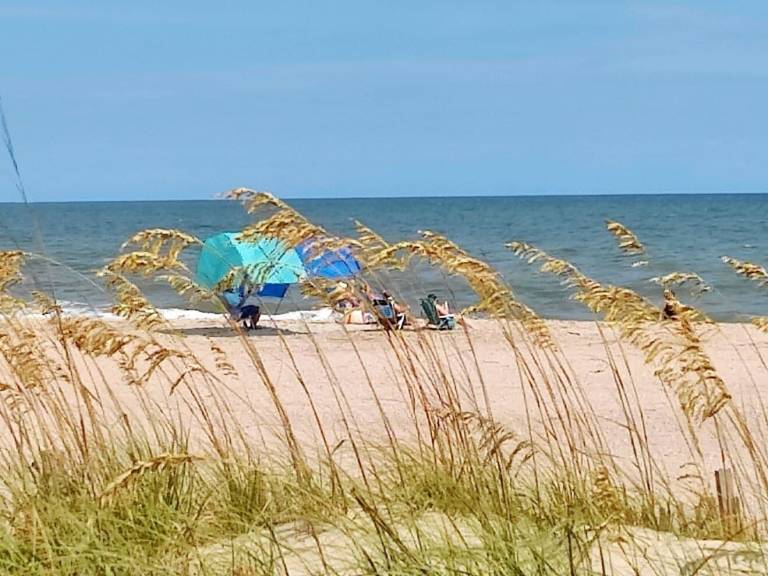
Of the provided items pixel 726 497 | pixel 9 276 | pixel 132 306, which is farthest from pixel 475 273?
pixel 9 276

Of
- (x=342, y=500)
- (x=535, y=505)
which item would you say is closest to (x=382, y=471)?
(x=342, y=500)

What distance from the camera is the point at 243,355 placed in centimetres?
1414

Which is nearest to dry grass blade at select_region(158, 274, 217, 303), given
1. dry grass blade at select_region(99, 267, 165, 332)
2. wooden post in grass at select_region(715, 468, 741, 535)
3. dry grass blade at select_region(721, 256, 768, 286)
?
dry grass blade at select_region(99, 267, 165, 332)

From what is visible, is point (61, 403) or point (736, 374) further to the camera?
point (736, 374)

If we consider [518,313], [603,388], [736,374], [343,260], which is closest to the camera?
[343,260]

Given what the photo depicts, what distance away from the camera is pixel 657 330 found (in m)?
3.41

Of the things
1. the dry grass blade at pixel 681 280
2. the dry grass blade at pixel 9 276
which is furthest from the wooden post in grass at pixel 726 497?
the dry grass blade at pixel 9 276

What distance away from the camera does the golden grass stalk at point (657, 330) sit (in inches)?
120

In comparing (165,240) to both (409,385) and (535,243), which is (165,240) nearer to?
(409,385)

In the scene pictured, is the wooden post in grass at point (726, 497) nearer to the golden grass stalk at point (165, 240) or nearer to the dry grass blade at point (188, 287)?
the dry grass blade at point (188, 287)

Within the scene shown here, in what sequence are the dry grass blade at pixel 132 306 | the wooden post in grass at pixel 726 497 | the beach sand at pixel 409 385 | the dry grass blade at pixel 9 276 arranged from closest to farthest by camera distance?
the dry grass blade at pixel 132 306, the dry grass blade at pixel 9 276, the wooden post in grass at pixel 726 497, the beach sand at pixel 409 385

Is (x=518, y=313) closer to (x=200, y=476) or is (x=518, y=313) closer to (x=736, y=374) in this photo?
(x=200, y=476)

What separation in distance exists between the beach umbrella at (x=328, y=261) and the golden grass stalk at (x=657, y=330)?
566 mm

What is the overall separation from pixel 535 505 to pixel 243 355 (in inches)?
435
